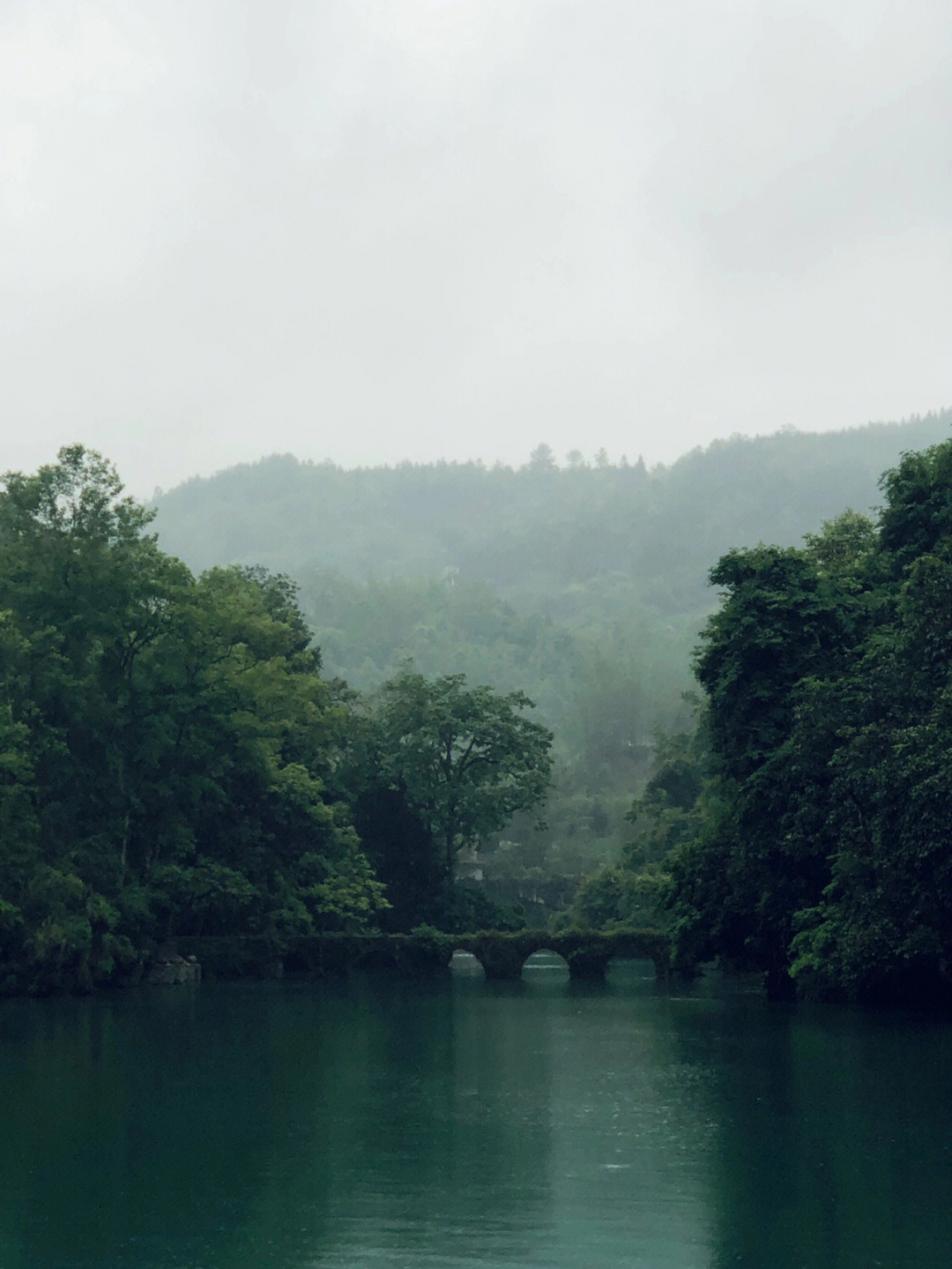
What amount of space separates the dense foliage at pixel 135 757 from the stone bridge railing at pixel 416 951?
123 cm

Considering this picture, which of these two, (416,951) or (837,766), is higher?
(837,766)

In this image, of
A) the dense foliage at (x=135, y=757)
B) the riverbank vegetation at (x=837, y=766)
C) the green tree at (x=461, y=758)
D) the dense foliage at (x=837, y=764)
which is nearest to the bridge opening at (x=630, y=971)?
the green tree at (x=461, y=758)

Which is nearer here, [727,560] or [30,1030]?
[30,1030]

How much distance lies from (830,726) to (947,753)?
30.2ft

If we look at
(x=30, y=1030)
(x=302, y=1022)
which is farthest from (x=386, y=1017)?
(x=30, y=1030)

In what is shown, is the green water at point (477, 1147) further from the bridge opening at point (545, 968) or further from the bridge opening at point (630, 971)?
the bridge opening at point (545, 968)

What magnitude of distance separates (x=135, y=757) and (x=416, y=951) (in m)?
23.7

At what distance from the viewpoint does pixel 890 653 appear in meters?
54.2

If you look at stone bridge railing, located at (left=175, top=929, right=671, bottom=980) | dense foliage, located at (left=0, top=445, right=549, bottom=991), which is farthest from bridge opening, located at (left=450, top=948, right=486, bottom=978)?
dense foliage, located at (left=0, top=445, right=549, bottom=991)

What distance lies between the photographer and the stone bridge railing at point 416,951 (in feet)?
286

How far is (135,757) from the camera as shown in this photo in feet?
269

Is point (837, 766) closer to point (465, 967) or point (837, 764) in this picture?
point (837, 764)

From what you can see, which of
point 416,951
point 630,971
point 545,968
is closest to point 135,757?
point 416,951

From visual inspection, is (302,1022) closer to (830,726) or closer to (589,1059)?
(589,1059)
